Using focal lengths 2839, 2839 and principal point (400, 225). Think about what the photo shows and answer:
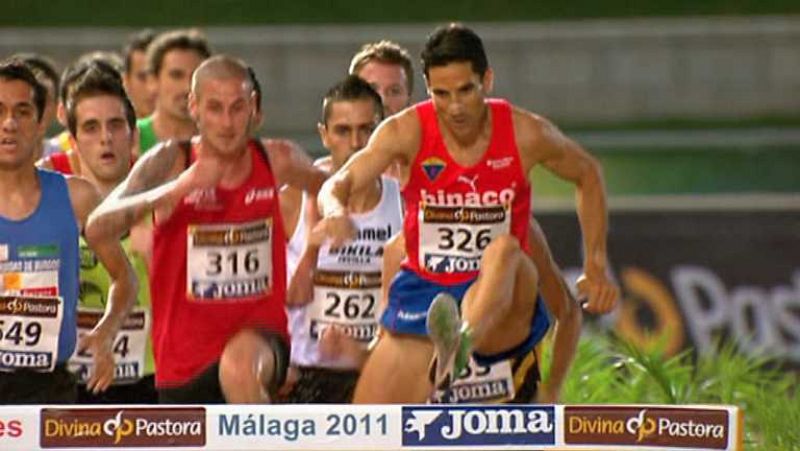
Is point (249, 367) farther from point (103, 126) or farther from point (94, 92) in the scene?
point (94, 92)

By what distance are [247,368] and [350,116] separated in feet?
5.15

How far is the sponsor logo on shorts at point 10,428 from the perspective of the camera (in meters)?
8.41

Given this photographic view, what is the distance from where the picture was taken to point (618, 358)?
43.6 ft

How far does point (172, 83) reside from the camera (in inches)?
520

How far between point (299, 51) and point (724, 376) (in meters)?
11.6

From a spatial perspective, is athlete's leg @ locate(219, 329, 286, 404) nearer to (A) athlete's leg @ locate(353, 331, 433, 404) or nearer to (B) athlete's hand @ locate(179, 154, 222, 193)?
(A) athlete's leg @ locate(353, 331, 433, 404)

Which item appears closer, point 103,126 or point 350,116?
point 103,126

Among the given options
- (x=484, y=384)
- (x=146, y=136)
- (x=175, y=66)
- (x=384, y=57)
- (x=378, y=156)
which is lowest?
(x=484, y=384)

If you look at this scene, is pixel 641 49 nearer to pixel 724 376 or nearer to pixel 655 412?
pixel 724 376

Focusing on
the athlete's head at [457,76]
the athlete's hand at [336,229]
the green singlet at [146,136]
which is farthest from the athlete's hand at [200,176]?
the green singlet at [146,136]

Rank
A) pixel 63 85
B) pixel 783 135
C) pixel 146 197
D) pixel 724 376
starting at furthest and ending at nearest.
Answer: pixel 783 135, pixel 724 376, pixel 63 85, pixel 146 197

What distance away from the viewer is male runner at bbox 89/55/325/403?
9.75 m

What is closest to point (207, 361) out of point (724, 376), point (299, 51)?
point (724, 376)

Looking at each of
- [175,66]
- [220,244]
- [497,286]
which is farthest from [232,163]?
[175,66]
